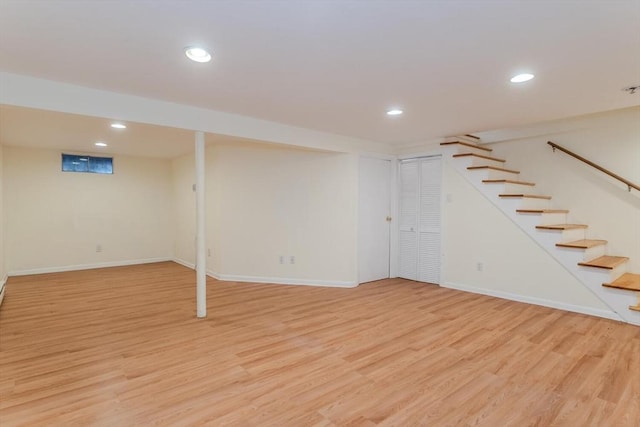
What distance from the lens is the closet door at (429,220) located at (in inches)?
201

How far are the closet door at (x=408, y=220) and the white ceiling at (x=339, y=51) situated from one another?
206cm

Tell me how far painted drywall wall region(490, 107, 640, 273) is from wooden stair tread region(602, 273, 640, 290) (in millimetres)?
240

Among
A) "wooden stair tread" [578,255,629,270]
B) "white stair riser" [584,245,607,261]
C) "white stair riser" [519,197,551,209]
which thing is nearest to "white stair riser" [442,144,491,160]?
"white stair riser" [519,197,551,209]

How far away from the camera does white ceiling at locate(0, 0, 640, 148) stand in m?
1.70

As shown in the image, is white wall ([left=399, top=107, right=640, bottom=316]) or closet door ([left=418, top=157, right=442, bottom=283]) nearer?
white wall ([left=399, top=107, right=640, bottom=316])

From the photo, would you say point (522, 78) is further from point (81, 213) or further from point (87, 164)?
point (81, 213)

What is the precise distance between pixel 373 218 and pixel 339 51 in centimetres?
345

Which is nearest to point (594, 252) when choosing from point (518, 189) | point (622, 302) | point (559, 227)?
point (559, 227)

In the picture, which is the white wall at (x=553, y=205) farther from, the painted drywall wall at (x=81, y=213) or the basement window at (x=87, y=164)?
the basement window at (x=87, y=164)

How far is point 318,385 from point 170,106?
3.00 metres

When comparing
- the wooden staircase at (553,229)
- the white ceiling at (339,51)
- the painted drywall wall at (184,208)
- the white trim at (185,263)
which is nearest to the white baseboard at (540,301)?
the wooden staircase at (553,229)

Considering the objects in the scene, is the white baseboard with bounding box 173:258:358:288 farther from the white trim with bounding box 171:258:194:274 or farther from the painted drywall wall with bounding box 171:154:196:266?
the painted drywall wall with bounding box 171:154:196:266

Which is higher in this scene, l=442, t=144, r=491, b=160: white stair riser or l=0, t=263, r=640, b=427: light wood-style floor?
l=442, t=144, r=491, b=160: white stair riser

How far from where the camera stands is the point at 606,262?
3641 mm
